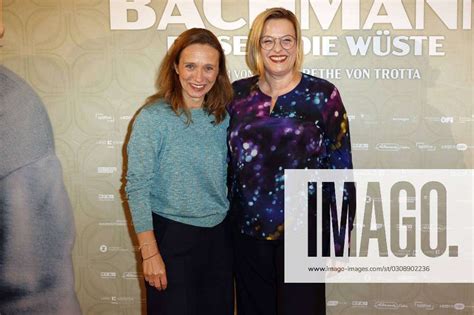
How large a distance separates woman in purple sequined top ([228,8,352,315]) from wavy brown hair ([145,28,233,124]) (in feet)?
0.23

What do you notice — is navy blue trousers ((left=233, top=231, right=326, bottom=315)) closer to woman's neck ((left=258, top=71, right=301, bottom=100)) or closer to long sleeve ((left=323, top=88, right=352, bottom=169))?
long sleeve ((left=323, top=88, right=352, bottom=169))

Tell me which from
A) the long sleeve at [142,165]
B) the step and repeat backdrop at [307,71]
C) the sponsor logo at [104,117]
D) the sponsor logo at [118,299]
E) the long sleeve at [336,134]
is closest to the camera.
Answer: the long sleeve at [142,165]

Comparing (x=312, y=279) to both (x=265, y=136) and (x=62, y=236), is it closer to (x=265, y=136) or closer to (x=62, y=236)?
(x=265, y=136)

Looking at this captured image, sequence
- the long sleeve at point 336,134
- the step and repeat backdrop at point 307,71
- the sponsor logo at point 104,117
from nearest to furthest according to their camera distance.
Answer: the long sleeve at point 336,134
the step and repeat backdrop at point 307,71
the sponsor logo at point 104,117

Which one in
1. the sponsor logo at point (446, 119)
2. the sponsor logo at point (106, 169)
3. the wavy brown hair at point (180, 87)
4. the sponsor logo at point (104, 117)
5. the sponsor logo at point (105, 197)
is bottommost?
the sponsor logo at point (105, 197)

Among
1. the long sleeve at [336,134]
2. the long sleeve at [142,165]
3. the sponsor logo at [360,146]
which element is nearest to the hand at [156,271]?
the long sleeve at [142,165]

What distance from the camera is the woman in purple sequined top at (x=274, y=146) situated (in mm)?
1763

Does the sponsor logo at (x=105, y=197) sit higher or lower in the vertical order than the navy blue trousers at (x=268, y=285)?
higher

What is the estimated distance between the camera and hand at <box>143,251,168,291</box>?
171 cm

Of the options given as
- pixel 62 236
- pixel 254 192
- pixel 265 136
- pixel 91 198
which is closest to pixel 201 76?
pixel 265 136

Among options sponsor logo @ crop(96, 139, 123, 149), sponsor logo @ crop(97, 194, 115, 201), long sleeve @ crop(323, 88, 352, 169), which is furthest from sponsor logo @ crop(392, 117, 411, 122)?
sponsor logo @ crop(97, 194, 115, 201)

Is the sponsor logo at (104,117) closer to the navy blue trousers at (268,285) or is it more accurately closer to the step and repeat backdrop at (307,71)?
the step and repeat backdrop at (307,71)

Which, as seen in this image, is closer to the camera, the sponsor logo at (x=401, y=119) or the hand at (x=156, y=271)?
the hand at (x=156, y=271)

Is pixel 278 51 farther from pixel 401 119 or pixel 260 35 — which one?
pixel 401 119
